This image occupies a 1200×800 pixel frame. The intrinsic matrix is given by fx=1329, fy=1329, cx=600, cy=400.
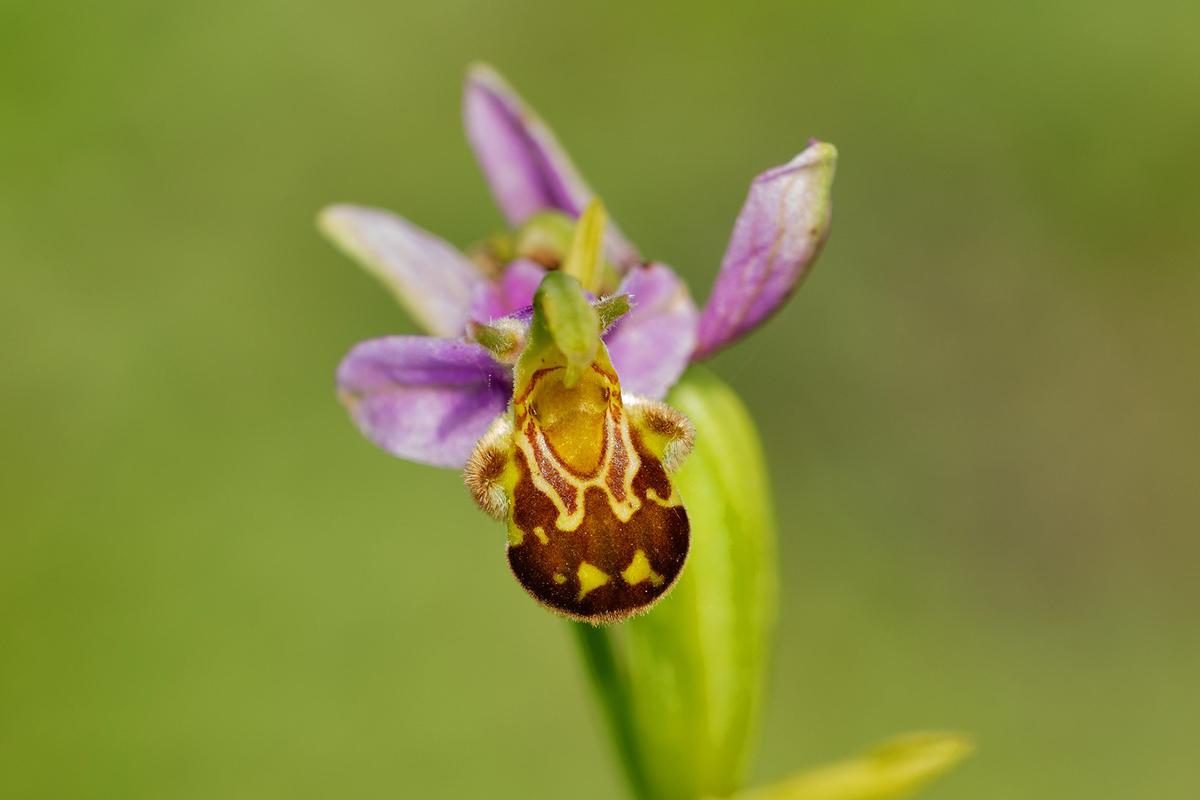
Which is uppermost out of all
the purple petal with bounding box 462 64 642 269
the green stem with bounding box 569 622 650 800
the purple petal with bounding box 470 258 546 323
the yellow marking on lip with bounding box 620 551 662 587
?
the purple petal with bounding box 462 64 642 269

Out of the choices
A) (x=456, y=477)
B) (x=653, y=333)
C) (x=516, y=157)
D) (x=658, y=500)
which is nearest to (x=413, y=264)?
(x=516, y=157)

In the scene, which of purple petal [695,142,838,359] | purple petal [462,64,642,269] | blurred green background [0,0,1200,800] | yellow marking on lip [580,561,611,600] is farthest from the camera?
blurred green background [0,0,1200,800]

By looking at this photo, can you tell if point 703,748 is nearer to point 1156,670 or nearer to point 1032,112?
point 1156,670

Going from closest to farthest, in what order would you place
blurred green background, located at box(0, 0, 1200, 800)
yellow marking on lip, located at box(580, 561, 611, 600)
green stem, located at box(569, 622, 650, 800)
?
yellow marking on lip, located at box(580, 561, 611, 600)
green stem, located at box(569, 622, 650, 800)
blurred green background, located at box(0, 0, 1200, 800)

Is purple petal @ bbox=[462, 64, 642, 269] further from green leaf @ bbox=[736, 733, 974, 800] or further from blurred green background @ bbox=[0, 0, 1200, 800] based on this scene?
blurred green background @ bbox=[0, 0, 1200, 800]

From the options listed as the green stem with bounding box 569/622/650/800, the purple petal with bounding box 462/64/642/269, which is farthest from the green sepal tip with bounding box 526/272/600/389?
the purple petal with bounding box 462/64/642/269

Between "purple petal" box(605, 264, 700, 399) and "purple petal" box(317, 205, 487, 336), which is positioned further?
"purple petal" box(317, 205, 487, 336)

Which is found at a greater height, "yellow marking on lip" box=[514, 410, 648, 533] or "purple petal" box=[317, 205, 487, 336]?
"purple petal" box=[317, 205, 487, 336]
